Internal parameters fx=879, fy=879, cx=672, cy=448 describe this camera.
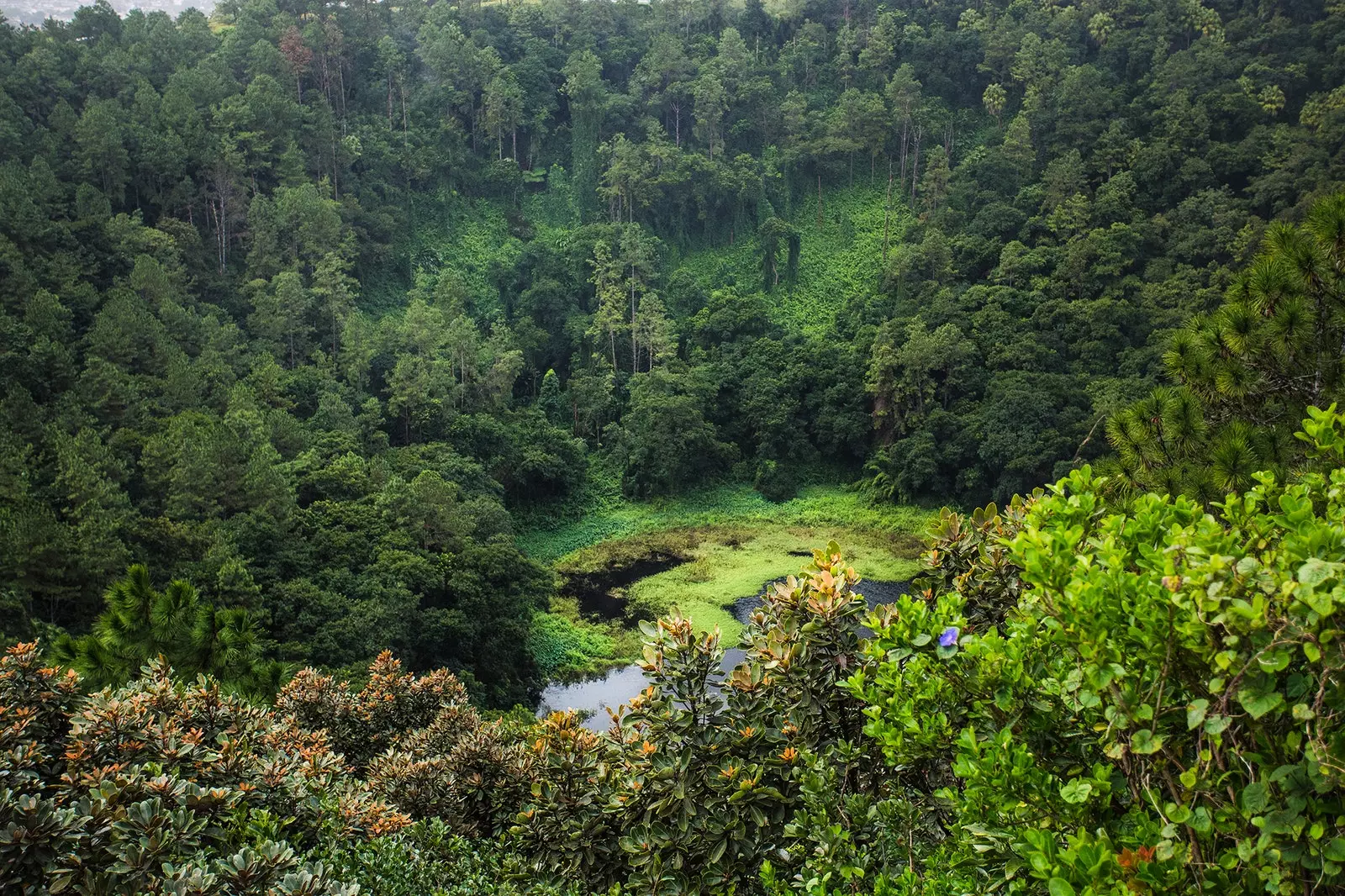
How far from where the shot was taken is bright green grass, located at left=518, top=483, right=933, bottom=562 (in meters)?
23.8

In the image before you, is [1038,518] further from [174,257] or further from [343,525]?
[174,257]

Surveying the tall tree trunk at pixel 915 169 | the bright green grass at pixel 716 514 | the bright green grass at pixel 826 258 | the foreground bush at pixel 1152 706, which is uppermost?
the tall tree trunk at pixel 915 169

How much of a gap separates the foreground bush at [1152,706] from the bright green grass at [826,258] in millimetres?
29561

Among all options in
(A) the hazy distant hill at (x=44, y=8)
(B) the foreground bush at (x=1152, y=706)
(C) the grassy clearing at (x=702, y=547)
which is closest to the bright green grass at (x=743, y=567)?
(C) the grassy clearing at (x=702, y=547)

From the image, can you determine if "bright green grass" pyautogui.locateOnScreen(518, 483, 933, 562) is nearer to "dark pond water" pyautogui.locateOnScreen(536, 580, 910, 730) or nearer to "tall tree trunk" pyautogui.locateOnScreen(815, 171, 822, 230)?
"dark pond water" pyautogui.locateOnScreen(536, 580, 910, 730)

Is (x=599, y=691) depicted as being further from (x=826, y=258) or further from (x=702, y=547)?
(x=826, y=258)

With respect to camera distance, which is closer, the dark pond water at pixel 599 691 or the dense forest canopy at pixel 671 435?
the dense forest canopy at pixel 671 435

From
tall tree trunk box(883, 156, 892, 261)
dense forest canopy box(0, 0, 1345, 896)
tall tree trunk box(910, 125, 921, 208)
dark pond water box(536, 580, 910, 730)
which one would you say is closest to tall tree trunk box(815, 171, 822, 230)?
dense forest canopy box(0, 0, 1345, 896)

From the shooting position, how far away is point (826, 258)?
34656 mm

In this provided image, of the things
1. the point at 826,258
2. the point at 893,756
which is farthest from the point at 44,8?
the point at 893,756

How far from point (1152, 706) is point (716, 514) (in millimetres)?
23282

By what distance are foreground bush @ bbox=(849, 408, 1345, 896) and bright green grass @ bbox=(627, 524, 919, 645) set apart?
14.6 metres

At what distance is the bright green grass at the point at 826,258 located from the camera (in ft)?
108

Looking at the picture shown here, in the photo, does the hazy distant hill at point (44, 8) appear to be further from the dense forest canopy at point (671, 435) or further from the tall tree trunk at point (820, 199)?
the tall tree trunk at point (820, 199)
